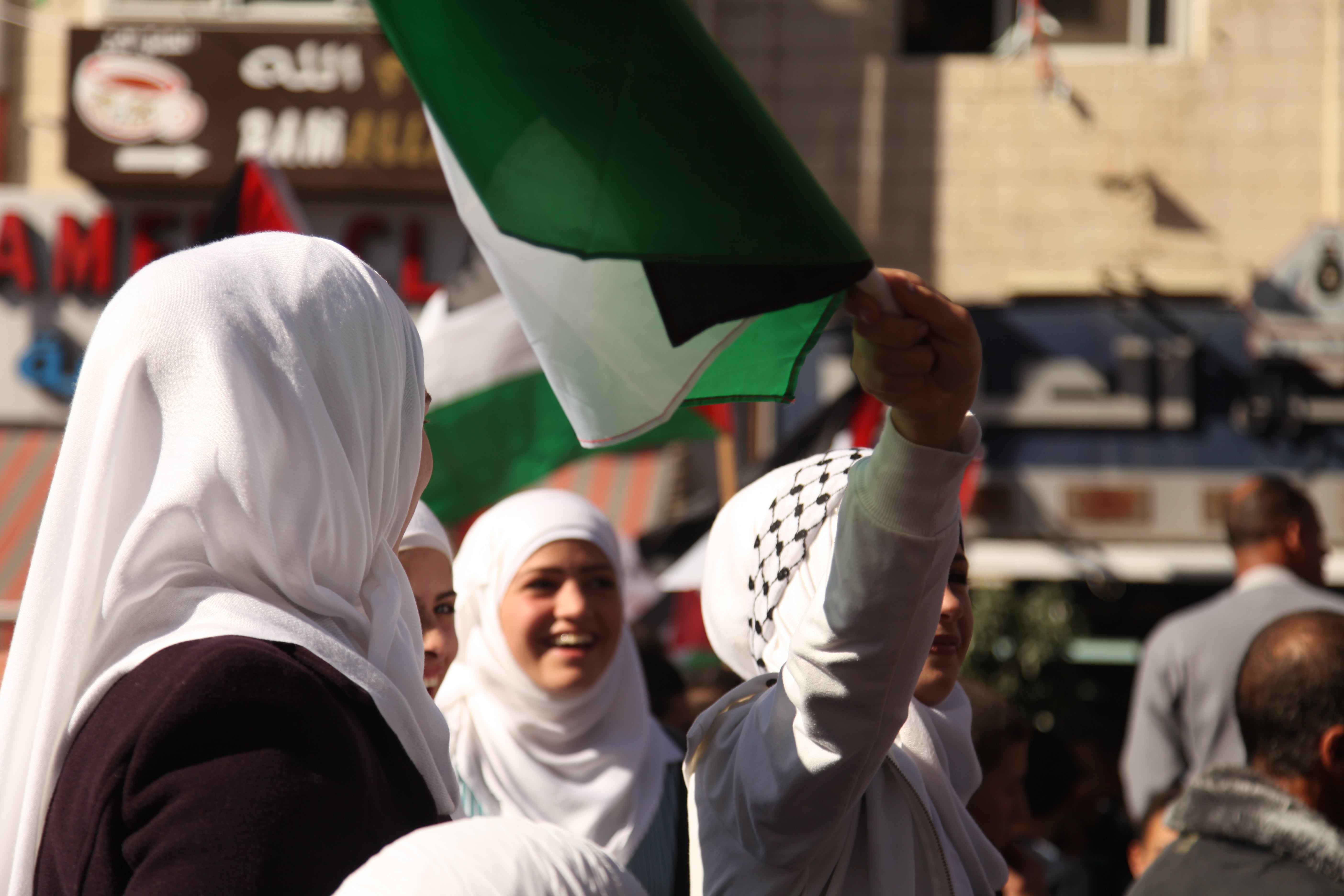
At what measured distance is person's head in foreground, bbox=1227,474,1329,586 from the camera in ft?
13.0

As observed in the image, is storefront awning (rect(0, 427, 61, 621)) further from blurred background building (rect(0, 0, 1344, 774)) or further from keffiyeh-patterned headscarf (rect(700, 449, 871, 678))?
keffiyeh-patterned headscarf (rect(700, 449, 871, 678))

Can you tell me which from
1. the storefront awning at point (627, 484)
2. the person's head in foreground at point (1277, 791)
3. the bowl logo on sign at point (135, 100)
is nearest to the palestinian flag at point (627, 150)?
the person's head in foreground at point (1277, 791)

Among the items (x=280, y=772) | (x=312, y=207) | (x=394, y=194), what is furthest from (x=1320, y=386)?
(x=280, y=772)

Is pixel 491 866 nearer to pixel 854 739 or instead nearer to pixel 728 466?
pixel 854 739

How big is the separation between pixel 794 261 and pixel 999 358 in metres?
8.37

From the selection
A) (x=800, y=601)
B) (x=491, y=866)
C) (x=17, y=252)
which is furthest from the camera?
(x=17, y=252)

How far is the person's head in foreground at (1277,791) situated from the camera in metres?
1.91

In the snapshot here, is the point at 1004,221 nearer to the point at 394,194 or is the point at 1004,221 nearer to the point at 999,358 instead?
the point at 999,358

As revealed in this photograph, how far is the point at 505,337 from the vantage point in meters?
4.53

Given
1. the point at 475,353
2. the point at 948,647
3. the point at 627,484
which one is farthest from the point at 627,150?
the point at 627,484

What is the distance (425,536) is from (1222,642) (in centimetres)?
249

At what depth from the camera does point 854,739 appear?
1.35 metres

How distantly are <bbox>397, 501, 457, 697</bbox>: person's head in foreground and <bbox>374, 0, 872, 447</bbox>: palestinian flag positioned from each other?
4.80ft

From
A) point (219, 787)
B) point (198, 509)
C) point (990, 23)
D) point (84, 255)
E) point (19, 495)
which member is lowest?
point (19, 495)
